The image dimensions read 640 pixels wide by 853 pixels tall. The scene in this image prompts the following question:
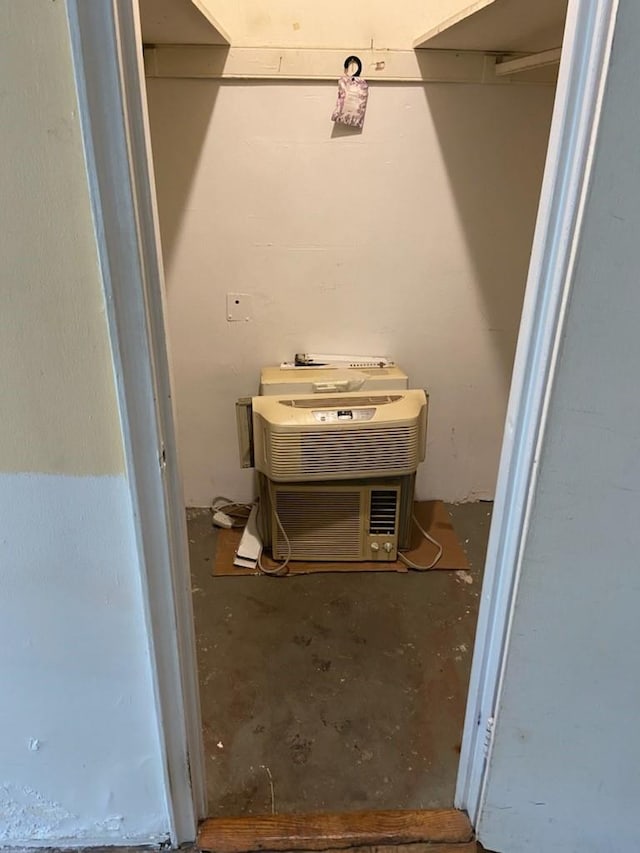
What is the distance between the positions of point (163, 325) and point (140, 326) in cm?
5

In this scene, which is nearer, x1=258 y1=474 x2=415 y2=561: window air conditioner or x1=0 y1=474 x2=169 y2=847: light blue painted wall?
x1=0 y1=474 x2=169 y2=847: light blue painted wall

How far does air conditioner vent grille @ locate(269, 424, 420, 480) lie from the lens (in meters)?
1.98

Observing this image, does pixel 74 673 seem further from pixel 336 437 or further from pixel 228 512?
pixel 228 512

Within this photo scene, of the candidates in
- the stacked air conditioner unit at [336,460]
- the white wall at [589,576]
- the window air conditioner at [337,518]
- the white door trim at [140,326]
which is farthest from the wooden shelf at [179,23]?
A: the window air conditioner at [337,518]

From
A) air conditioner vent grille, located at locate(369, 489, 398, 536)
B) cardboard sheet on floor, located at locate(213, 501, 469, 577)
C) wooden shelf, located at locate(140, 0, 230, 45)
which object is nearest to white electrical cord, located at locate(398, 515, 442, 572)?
cardboard sheet on floor, located at locate(213, 501, 469, 577)

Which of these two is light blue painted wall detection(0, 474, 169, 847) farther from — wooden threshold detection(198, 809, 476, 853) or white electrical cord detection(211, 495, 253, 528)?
white electrical cord detection(211, 495, 253, 528)

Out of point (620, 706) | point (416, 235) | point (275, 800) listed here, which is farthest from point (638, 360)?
point (416, 235)

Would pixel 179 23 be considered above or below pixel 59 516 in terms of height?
above

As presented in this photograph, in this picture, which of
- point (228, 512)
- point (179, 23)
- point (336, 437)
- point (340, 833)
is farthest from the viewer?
point (228, 512)

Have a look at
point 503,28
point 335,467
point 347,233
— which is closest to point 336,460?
point 335,467

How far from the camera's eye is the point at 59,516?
98 cm

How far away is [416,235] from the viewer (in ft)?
7.14

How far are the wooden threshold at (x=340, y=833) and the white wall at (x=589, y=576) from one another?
8 centimetres

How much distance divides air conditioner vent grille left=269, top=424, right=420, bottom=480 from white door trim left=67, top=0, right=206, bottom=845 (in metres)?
0.89
